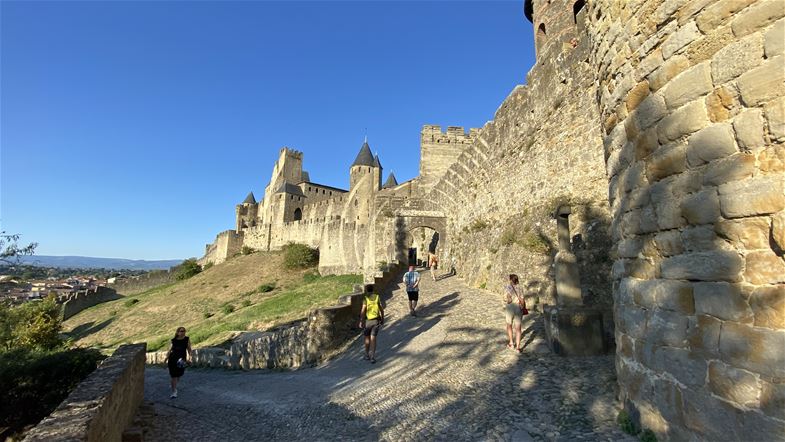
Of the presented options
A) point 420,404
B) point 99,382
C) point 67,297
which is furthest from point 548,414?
point 67,297

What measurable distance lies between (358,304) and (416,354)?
3.66 metres

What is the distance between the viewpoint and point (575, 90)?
9.05 m

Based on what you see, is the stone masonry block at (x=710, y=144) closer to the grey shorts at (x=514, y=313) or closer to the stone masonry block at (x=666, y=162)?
the stone masonry block at (x=666, y=162)

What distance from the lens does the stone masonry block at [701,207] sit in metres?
2.43

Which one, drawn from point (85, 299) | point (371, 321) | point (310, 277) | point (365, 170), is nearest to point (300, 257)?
point (310, 277)

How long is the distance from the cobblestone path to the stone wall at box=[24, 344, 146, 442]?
2.07ft

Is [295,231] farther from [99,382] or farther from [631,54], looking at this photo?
[631,54]

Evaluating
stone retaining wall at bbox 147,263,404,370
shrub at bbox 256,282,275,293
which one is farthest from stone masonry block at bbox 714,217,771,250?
shrub at bbox 256,282,275,293

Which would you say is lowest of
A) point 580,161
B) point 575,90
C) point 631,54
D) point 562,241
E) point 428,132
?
point 562,241

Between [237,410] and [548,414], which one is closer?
[548,414]

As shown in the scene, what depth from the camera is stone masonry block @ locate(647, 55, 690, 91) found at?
8.87ft

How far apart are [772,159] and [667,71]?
103 cm

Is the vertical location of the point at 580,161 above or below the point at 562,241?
above

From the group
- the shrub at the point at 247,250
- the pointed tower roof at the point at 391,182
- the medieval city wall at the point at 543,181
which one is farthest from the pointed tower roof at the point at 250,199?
the medieval city wall at the point at 543,181
